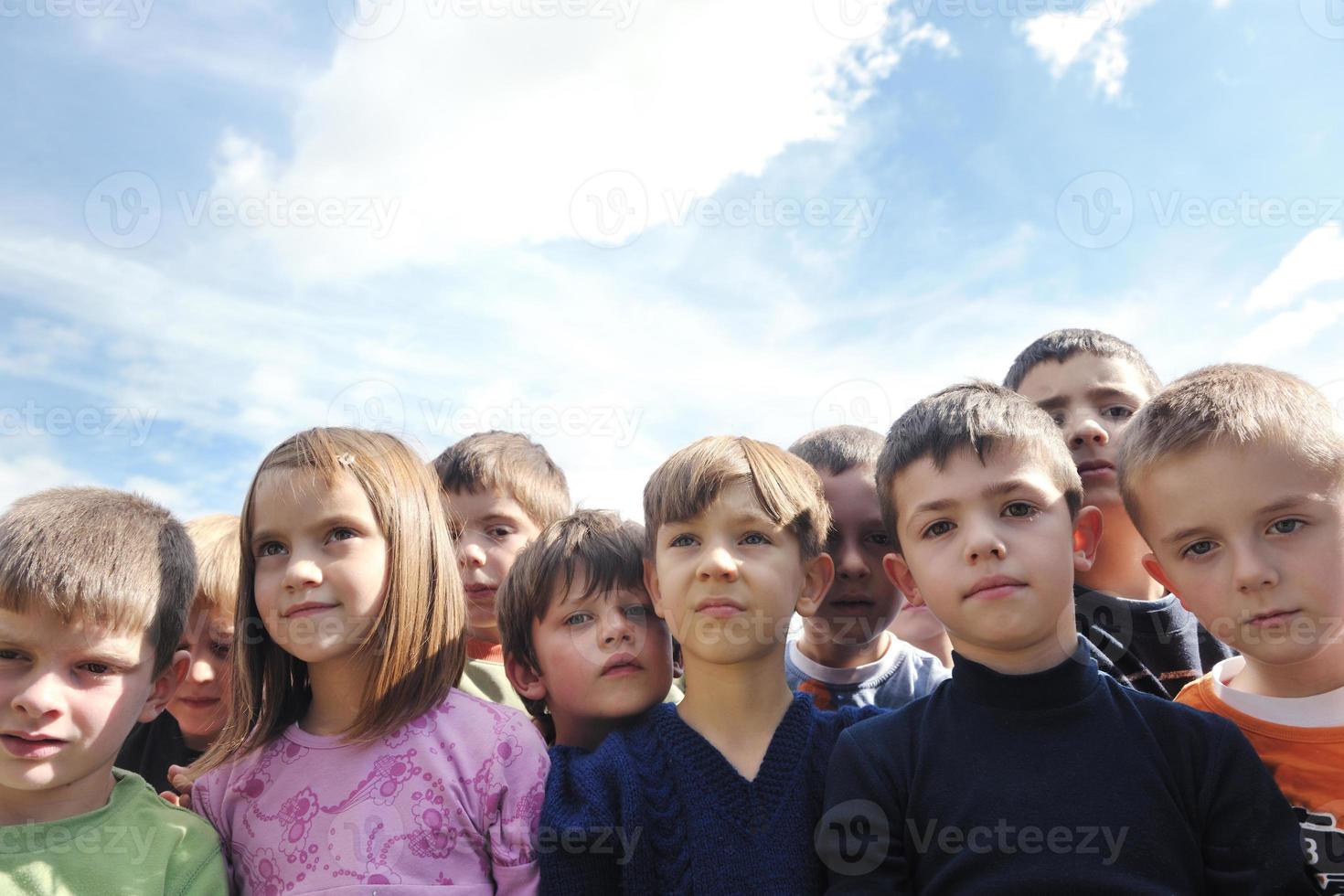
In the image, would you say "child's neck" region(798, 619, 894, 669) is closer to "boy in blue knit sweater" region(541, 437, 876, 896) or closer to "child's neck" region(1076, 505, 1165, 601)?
"boy in blue knit sweater" region(541, 437, 876, 896)

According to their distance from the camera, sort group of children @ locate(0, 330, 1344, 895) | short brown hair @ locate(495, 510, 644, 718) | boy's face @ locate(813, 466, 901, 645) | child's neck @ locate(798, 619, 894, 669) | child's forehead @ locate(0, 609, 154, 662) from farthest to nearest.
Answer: child's neck @ locate(798, 619, 894, 669), boy's face @ locate(813, 466, 901, 645), short brown hair @ locate(495, 510, 644, 718), child's forehead @ locate(0, 609, 154, 662), group of children @ locate(0, 330, 1344, 895)

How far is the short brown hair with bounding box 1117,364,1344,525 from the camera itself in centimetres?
242

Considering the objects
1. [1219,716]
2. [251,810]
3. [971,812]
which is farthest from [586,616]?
[1219,716]

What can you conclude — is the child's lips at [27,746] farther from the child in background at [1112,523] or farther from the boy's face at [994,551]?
the child in background at [1112,523]

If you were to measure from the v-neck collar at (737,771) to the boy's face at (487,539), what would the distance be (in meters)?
1.74

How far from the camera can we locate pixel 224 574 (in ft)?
11.5

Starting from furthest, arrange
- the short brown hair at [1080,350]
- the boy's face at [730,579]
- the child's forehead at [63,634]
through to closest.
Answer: the short brown hair at [1080,350]
the boy's face at [730,579]
the child's forehead at [63,634]

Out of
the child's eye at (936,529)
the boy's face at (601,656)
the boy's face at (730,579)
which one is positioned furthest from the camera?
the boy's face at (601,656)

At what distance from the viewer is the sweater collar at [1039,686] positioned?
2363mm

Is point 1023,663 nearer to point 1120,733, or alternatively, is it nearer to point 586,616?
point 1120,733

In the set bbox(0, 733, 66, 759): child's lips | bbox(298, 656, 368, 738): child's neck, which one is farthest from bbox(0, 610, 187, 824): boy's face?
bbox(298, 656, 368, 738): child's neck

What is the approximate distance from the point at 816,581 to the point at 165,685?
2087 mm

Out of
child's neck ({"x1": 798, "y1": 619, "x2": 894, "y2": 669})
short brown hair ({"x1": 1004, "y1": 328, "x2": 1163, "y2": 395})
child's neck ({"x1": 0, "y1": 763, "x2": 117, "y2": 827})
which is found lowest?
child's neck ({"x1": 0, "y1": 763, "x2": 117, "y2": 827})

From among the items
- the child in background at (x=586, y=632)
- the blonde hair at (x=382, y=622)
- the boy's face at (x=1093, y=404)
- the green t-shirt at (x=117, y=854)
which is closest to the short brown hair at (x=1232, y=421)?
the boy's face at (x=1093, y=404)
